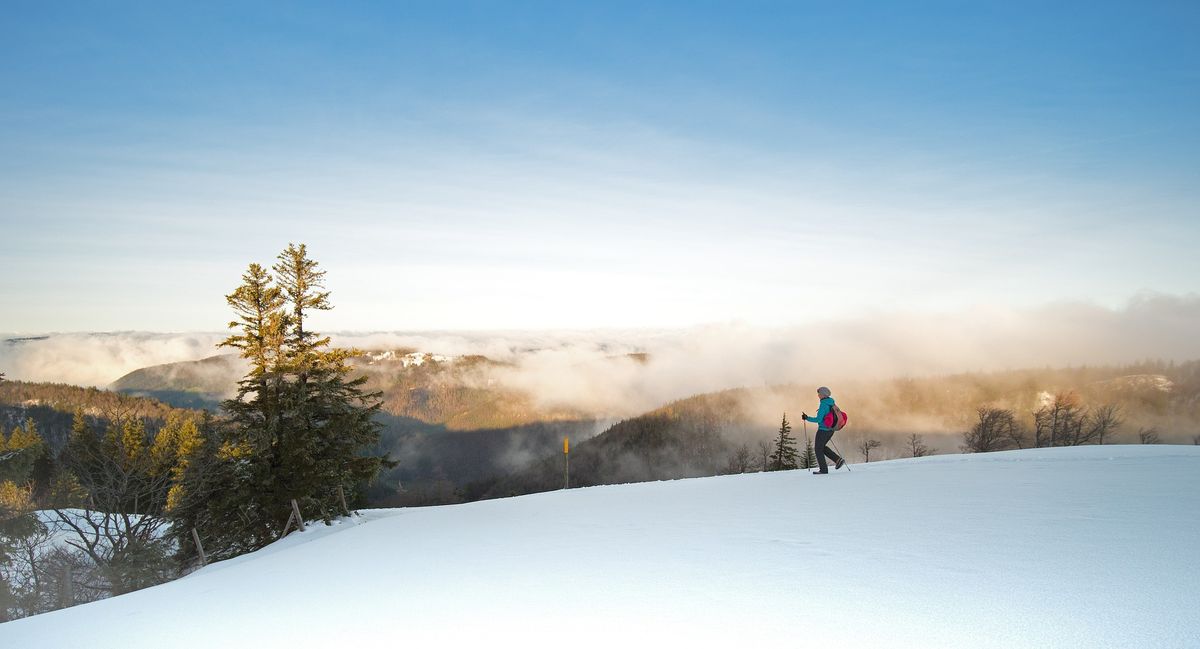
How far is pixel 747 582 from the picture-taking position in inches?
206

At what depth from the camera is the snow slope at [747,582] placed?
4066 millimetres

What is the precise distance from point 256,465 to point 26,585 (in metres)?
17.7

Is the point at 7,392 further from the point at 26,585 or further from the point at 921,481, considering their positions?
the point at 921,481

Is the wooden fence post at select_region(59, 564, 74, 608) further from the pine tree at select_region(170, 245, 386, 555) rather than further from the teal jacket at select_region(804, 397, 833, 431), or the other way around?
the teal jacket at select_region(804, 397, 833, 431)

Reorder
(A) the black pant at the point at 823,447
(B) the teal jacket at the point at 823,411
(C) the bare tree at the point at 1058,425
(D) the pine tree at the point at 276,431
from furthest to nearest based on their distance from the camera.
Result: (C) the bare tree at the point at 1058,425, (D) the pine tree at the point at 276,431, (B) the teal jacket at the point at 823,411, (A) the black pant at the point at 823,447

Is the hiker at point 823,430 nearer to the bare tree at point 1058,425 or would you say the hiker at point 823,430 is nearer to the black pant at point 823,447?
the black pant at point 823,447

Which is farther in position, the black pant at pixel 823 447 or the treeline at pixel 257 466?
the treeline at pixel 257 466

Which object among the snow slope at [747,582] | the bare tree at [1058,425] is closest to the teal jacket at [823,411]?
the snow slope at [747,582]

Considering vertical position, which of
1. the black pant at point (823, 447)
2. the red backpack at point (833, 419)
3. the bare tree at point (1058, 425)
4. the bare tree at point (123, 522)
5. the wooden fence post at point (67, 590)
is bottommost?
the bare tree at point (1058, 425)

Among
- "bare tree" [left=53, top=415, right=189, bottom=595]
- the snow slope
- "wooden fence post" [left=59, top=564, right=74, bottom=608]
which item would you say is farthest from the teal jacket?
"wooden fence post" [left=59, top=564, right=74, bottom=608]

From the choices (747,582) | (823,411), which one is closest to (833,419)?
(823,411)

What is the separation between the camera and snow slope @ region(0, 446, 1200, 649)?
407 cm

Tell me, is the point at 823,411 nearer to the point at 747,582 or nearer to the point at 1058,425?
the point at 747,582

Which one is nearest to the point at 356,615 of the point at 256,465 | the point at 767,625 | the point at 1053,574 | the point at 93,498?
the point at 767,625
